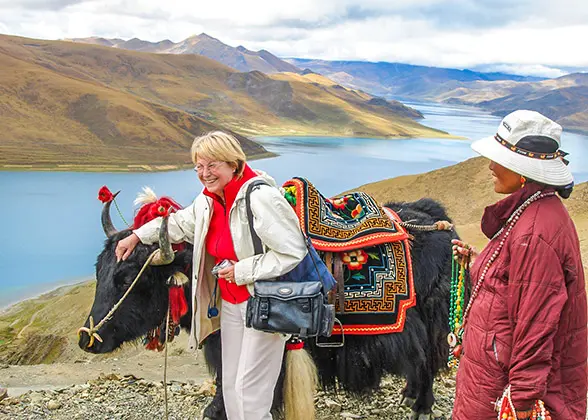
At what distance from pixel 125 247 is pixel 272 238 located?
827 millimetres

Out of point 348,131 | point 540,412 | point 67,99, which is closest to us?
point 540,412

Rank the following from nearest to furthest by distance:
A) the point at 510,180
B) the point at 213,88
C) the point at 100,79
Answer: the point at 510,180, the point at 100,79, the point at 213,88

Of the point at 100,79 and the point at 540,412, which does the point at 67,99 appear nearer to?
the point at 100,79

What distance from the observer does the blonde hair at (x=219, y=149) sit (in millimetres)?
1966

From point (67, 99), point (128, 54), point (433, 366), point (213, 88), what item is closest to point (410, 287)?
point (433, 366)

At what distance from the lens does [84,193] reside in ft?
77.9

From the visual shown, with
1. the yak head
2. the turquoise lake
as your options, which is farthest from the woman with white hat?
the turquoise lake

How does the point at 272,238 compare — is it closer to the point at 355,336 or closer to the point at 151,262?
the point at 151,262

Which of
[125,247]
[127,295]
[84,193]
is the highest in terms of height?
[125,247]

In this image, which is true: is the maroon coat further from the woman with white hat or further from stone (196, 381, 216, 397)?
stone (196, 381, 216, 397)

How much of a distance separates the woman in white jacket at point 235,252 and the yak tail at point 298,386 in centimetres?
17

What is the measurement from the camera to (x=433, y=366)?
3229mm

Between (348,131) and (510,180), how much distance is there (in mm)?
59578

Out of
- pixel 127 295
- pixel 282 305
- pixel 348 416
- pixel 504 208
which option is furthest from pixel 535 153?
pixel 348 416
